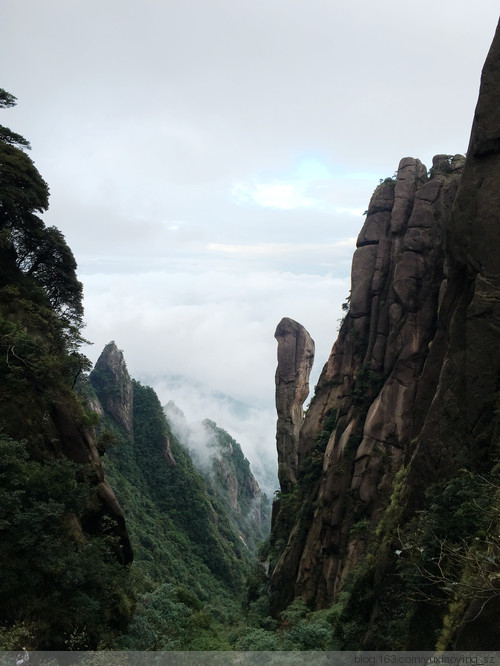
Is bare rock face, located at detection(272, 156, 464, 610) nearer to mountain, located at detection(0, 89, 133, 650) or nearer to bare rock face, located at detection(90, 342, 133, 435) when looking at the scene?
mountain, located at detection(0, 89, 133, 650)

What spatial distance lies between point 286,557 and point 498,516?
72.2ft

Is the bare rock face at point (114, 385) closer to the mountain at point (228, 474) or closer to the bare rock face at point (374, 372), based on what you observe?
the mountain at point (228, 474)

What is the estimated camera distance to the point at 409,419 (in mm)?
22109

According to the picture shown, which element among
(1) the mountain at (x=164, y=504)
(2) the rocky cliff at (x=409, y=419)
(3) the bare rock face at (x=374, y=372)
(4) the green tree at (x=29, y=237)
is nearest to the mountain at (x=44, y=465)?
(4) the green tree at (x=29, y=237)

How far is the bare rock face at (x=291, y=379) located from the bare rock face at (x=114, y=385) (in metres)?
42.4

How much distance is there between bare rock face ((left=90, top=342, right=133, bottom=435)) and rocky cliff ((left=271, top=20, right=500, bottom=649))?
157ft

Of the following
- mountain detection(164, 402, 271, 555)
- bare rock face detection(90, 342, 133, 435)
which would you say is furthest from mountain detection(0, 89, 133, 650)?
mountain detection(164, 402, 271, 555)

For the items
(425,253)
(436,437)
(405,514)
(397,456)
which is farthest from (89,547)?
(425,253)

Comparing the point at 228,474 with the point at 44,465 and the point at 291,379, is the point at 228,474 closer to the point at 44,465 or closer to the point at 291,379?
the point at 291,379

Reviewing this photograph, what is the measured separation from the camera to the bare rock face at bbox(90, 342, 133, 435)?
82.2 meters

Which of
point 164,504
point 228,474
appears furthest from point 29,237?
point 228,474

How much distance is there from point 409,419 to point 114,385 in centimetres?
6893

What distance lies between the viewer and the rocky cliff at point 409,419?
11.1 meters

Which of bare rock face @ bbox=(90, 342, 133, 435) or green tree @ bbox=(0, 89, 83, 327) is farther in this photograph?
bare rock face @ bbox=(90, 342, 133, 435)
